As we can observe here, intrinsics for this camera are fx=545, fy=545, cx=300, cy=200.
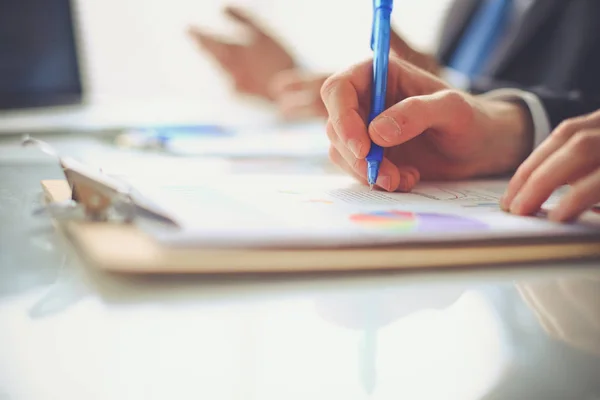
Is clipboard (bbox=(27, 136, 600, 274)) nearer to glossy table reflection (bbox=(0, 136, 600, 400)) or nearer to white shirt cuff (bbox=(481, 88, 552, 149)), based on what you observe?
glossy table reflection (bbox=(0, 136, 600, 400))

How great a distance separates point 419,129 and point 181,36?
1.59m

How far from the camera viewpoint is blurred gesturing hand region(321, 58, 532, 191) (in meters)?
0.42

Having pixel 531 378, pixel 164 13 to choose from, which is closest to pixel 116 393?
pixel 531 378

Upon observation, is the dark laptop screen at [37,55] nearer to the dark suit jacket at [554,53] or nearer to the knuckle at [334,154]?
the knuckle at [334,154]

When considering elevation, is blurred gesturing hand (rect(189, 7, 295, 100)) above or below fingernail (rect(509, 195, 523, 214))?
below

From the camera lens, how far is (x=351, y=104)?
43 centimetres

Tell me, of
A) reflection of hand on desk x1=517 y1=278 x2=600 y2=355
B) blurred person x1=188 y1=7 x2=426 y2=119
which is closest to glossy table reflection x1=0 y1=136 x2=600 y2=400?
reflection of hand on desk x1=517 y1=278 x2=600 y2=355

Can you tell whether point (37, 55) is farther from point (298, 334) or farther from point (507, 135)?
point (298, 334)

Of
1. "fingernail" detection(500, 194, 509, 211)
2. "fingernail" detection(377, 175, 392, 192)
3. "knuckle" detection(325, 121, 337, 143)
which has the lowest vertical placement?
"fingernail" detection(377, 175, 392, 192)

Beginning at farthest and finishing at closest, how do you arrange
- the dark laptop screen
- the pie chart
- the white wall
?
the white wall, the dark laptop screen, the pie chart

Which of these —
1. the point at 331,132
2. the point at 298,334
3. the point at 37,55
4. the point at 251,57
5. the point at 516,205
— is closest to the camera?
the point at 298,334

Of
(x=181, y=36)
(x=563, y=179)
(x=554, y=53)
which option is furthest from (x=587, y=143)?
(x=181, y=36)

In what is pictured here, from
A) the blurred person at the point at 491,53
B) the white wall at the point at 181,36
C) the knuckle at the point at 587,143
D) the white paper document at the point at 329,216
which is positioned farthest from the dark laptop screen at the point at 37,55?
the knuckle at the point at 587,143

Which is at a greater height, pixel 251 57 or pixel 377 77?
pixel 377 77
